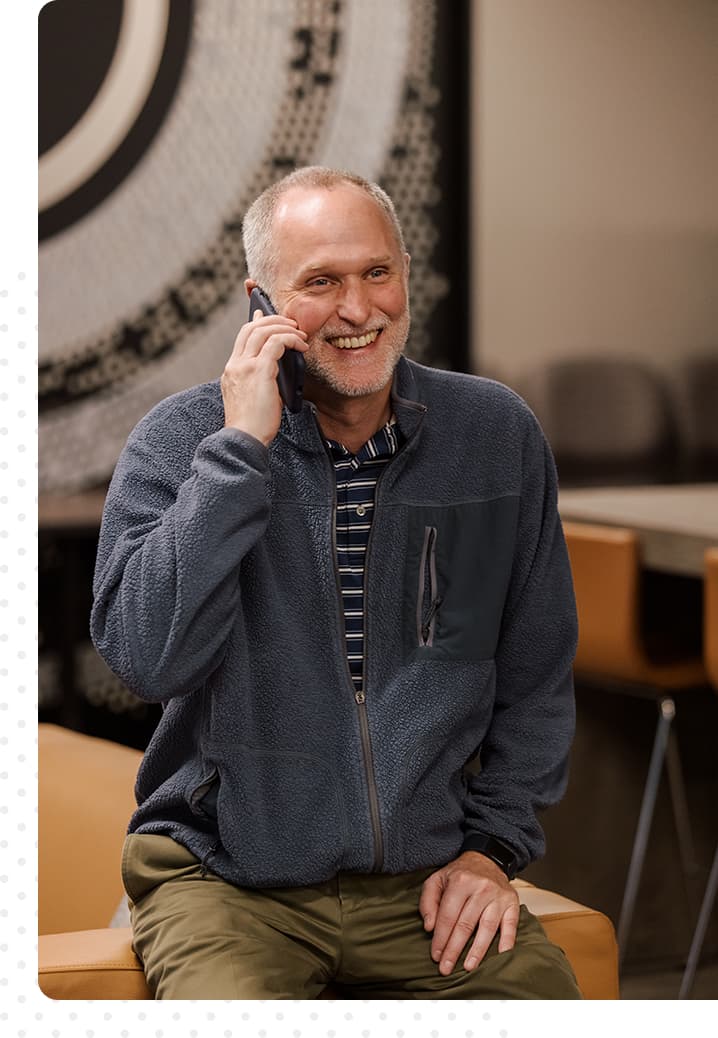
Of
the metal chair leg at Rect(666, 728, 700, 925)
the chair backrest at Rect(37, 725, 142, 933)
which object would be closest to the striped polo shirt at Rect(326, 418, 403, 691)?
the chair backrest at Rect(37, 725, 142, 933)

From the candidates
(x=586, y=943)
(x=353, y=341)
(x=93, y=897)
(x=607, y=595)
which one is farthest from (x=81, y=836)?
(x=607, y=595)

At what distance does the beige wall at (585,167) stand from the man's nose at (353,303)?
2.26m

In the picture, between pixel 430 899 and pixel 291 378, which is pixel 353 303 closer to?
pixel 291 378

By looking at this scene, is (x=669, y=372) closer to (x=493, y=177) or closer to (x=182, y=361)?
(x=493, y=177)

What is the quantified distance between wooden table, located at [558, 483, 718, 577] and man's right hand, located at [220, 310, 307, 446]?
56.4 inches

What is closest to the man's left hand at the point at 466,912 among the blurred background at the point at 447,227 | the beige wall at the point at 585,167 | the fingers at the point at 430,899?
the fingers at the point at 430,899

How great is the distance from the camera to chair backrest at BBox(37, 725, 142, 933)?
1.81 meters

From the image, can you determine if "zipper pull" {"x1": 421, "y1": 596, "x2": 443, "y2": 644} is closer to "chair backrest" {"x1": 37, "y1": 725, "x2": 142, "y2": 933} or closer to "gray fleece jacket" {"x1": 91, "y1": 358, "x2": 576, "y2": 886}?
"gray fleece jacket" {"x1": 91, "y1": 358, "x2": 576, "y2": 886}

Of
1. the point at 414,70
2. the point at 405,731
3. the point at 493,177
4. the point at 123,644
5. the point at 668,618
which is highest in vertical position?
the point at 414,70

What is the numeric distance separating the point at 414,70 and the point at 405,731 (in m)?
2.44

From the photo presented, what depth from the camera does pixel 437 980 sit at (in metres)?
1.43

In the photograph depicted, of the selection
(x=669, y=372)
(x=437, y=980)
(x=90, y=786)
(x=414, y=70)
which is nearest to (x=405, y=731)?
(x=437, y=980)

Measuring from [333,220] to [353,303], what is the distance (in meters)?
0.09

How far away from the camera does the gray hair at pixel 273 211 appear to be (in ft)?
4.83
